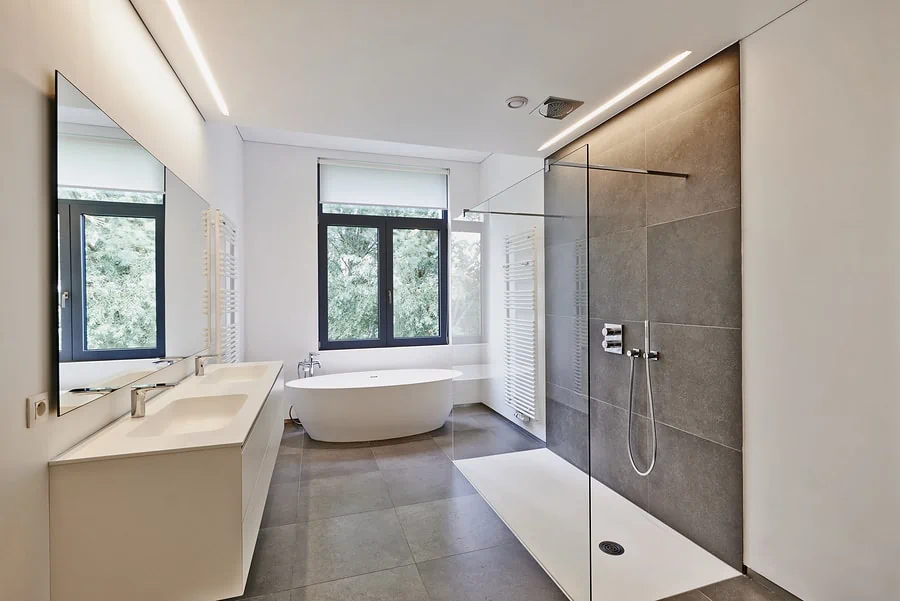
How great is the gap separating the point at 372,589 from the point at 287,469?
167 centimetres

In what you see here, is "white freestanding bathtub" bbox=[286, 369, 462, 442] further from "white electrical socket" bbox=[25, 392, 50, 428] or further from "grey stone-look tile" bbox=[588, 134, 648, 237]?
"white electrical socket" bbox=[25, 392, 50, 428]

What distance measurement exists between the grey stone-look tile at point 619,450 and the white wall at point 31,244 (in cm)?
273

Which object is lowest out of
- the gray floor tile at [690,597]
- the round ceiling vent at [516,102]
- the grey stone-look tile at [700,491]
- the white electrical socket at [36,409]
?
the gray floor tile at [690,597]

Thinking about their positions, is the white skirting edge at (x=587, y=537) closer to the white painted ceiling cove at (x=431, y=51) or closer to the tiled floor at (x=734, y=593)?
the tiled floor at (x=734, y=593)

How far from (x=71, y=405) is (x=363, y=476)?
218 cm

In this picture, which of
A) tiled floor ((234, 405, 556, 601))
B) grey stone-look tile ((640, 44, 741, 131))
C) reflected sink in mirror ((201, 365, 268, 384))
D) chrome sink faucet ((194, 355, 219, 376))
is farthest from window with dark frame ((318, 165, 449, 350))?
grey stone-look tile ((640, 44, 741, 131))

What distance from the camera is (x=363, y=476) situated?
130 inches

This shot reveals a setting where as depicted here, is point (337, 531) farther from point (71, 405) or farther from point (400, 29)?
point (400, 29)

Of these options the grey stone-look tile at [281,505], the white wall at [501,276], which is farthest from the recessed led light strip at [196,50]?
the grey stone-look tile at [281,505]

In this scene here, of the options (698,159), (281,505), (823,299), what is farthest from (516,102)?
(281,505)

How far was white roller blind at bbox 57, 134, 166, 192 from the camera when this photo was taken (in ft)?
4.74

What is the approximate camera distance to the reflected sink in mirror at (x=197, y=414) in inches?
78.5

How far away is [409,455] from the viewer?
374 centimetres

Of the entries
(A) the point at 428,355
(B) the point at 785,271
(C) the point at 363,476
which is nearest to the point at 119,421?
(C) the point at 363,476
